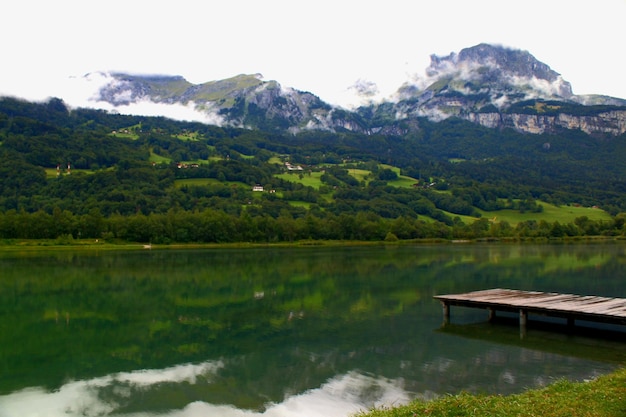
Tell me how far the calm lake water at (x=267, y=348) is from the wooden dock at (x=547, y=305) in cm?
94

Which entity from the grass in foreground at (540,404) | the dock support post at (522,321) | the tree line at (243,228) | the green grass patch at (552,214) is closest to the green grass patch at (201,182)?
the tree line at (243,228)

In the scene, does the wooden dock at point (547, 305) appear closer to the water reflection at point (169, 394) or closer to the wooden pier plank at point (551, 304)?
the wooden pier plank at point (551, 304)

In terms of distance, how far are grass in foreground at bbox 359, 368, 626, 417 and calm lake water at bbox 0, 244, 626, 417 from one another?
2.03 m

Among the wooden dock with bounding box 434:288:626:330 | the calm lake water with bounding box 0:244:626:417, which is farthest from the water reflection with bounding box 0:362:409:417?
the wooden dock with bounding box 434:288:626:330

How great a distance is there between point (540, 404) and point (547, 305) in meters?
14.5

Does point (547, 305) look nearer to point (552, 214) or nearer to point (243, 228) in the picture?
point (243, 228)

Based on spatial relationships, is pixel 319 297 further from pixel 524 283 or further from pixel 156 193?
pixel 156 193

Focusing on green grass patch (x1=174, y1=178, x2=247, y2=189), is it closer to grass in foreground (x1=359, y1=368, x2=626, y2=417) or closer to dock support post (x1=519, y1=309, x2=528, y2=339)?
dock support post (x1=519, y1=309, x2=528, y2=339)

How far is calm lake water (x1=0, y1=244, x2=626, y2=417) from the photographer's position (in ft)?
59.4

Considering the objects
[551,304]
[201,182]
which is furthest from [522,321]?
[201,182]

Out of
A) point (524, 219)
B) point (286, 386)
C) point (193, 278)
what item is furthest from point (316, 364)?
point (524, 219)

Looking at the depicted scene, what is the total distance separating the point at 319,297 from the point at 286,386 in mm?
21499

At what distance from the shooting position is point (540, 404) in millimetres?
14656

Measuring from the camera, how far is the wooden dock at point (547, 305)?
26000 mm
